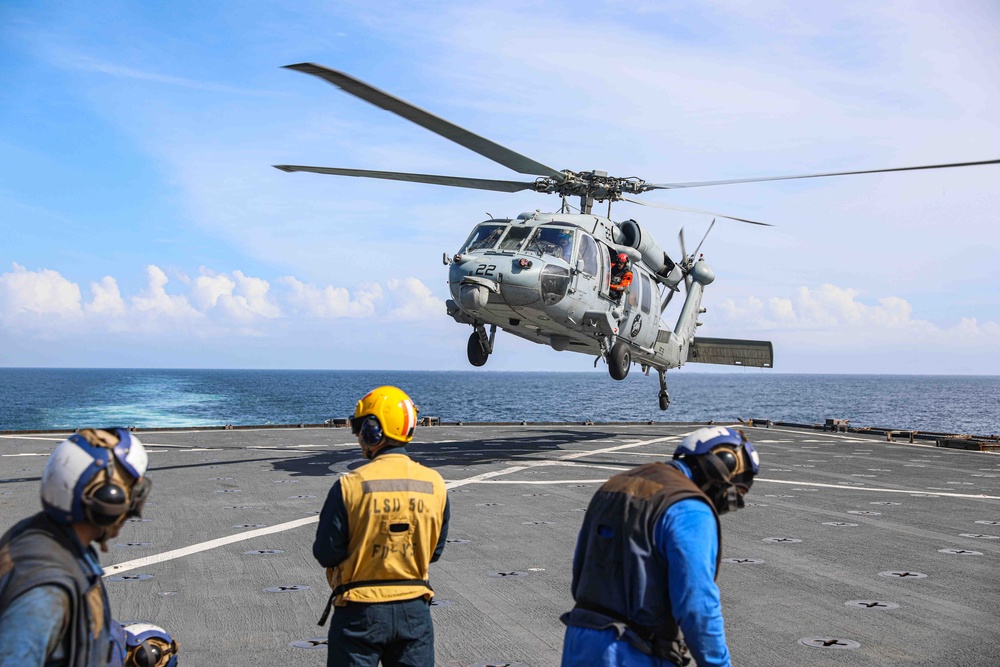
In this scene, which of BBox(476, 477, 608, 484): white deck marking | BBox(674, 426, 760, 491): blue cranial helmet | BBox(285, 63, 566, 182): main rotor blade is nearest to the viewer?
BBox(674, 426, 760, 491): blue cranial helmet

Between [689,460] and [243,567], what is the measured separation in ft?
18.6

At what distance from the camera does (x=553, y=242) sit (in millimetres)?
16922

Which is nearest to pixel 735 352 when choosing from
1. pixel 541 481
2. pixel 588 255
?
pixel 588 255

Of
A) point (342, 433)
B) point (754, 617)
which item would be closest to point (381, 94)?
point (754, 617)

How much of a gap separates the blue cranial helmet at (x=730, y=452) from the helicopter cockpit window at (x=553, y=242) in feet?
43.4

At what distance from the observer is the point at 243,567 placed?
315 inches

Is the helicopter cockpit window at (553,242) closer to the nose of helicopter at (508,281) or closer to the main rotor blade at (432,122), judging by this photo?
the nose of helicopter at (508,281)

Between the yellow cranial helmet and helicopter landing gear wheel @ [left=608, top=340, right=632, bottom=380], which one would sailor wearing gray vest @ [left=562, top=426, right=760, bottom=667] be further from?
helicopter landing gear wheel @ [left=608, top=340, right=632, bottom=380]

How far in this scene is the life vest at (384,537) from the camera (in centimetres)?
391

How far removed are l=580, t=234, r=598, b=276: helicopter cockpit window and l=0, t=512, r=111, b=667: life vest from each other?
15.0 metres

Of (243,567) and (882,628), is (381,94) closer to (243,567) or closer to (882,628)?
(243,567)

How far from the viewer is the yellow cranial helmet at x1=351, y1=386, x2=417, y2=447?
4203 millimetres

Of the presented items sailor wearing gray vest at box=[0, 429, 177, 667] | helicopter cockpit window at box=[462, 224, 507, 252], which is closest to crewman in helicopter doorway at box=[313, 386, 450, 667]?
sailor wearing gray vest at box=[0, 429, 177, 667]

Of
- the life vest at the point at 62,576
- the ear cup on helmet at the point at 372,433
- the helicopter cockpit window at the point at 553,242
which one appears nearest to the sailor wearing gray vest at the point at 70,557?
the life vest at the point at 62,576
